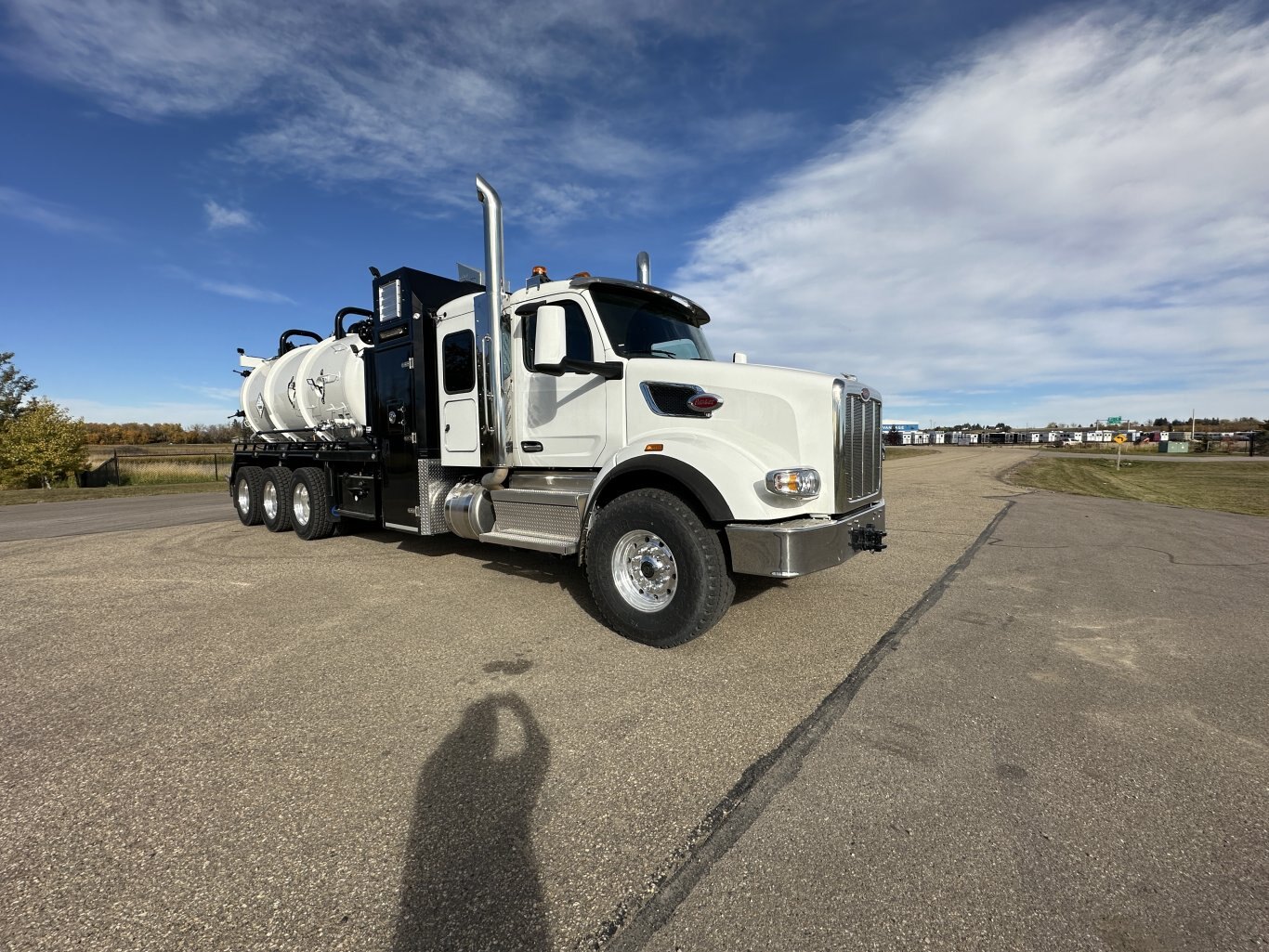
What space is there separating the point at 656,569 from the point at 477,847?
7.92ft

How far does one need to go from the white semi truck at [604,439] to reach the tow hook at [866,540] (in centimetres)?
1

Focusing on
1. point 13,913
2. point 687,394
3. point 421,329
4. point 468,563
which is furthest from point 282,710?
point 421,329

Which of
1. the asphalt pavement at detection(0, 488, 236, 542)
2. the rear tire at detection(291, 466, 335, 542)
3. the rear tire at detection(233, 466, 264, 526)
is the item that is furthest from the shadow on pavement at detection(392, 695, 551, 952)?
the asphalt pavement at detection(0, 488, 236, 542)

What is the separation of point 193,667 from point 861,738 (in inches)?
157

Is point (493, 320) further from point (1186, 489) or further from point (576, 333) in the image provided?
point (1186, 489)

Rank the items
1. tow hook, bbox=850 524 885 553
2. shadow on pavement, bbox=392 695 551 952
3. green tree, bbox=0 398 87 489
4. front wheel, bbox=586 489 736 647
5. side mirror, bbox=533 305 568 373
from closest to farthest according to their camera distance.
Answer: shadow on pavement, bbox=392 695 551 952 < front wheel, bbox=586 489 736 647 < tow hook, bbox=850 524 885 553 < side mirror, bbox=533 305 568 373 < green tree, bbox=0 398 87 489

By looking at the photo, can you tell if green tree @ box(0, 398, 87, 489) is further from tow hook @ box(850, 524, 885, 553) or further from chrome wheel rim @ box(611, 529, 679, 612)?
tow hook @ box(850, 524, 885, 553)

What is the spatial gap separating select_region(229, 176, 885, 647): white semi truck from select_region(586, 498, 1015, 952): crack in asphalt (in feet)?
3.18

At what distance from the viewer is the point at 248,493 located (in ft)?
32.5

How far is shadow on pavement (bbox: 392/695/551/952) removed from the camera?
1721 millimetres

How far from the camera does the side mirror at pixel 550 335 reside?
4559mm

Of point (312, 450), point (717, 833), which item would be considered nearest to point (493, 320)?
point (312, 450)

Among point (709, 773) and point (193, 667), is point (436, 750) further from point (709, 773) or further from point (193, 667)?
point (193, 667)

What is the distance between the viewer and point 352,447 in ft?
25.2
